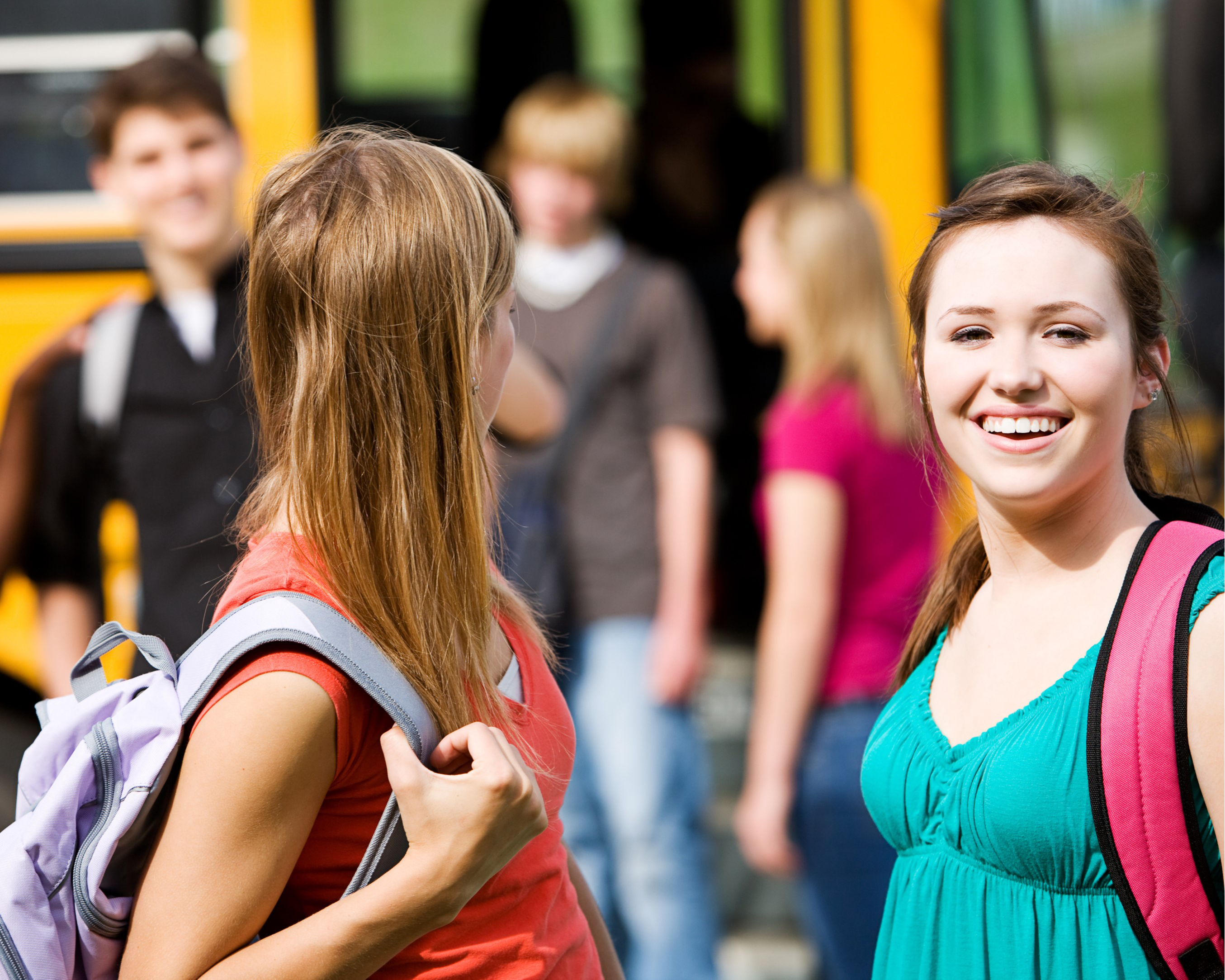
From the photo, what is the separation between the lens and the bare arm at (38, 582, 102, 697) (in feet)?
8.43

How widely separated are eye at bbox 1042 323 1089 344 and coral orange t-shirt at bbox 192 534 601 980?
Result: 65 cm

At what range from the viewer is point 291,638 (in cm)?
110

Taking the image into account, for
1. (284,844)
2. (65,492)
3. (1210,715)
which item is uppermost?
(1210,715)

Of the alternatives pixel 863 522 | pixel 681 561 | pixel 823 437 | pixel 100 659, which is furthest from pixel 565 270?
pixel 100 659

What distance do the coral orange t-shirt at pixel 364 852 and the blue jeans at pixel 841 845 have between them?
4.75 feet

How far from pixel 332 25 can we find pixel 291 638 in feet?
8.20

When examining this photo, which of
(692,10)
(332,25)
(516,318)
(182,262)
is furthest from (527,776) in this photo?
(692,10)

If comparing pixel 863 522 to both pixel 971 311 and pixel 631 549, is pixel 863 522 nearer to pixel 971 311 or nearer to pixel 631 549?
pixel 631 549

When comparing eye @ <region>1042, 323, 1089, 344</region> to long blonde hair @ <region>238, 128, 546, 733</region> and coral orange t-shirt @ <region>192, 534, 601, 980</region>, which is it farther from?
coral orange t-shirt @ <region>192, 534, 601, 980</region>

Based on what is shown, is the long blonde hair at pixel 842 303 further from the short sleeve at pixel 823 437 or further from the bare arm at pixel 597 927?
the bare arm at pixel 597 927

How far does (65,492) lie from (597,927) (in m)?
1.52

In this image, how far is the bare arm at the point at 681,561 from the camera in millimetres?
3188

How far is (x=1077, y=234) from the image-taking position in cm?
125

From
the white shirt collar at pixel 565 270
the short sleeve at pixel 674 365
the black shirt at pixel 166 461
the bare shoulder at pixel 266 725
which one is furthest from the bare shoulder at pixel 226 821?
the white shirt collar at pixel 565 270
